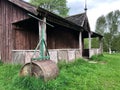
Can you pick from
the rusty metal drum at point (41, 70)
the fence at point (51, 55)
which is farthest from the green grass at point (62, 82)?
the fence at point (51, 55)

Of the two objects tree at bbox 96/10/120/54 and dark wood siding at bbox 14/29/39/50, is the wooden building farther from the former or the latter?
tree at bbox 96/10/120/54

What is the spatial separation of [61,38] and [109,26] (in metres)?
28.7

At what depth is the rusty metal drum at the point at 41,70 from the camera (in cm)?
596

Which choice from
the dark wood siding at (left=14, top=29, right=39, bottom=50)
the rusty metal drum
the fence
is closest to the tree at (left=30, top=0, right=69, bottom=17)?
the dark wood siding at (left=14, top=29, right=39, bottom=50)

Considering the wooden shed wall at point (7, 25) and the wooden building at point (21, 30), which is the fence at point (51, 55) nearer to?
the wooden building at point (21, 30)

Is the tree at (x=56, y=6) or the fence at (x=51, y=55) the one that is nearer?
the fence at (x=51, y=55)

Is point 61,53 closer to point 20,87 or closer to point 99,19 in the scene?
point 20,87

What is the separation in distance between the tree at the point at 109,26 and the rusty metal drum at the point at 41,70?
33943mm

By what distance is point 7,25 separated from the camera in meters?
10.3

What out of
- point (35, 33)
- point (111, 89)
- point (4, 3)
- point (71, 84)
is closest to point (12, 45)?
point (35, 33)

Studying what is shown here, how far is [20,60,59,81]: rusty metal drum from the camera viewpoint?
5.96 meters

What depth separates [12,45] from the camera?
988cm

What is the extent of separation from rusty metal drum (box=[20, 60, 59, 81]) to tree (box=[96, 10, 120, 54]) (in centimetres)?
3394

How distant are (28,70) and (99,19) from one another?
37871mm
